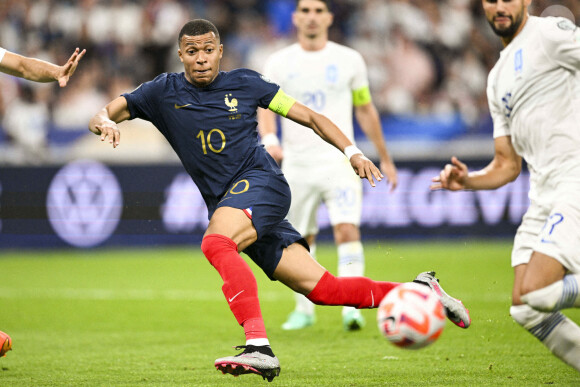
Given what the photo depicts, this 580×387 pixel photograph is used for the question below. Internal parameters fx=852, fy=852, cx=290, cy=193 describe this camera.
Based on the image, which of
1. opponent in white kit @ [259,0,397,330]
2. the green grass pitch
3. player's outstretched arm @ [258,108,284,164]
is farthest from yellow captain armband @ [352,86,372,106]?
the green grass pitch

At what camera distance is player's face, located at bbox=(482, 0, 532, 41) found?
4.91 metres

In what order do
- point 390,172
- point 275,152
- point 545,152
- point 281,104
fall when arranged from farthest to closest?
point 390,172, point 275,152, point 281,104, point 545,152

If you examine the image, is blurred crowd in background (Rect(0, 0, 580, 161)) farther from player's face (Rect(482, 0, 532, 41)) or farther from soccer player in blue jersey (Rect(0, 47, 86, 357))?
player's face (Rect(482, 0, 532, 41))

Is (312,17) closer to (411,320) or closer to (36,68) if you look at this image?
(36,68)

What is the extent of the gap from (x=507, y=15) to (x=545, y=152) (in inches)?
32.7

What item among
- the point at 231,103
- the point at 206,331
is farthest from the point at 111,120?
the point at 206,331

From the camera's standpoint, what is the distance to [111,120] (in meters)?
5.43

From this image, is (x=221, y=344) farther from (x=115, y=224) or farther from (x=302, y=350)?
(x=115, y=224)

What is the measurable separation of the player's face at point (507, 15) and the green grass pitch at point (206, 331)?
2123 millimetres

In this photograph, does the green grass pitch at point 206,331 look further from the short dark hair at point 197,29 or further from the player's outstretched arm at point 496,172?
the short dark hair at point 197,29

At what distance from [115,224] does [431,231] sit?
5180 millimetres

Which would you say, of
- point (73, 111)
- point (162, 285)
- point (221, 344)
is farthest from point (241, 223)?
point (73, 111)

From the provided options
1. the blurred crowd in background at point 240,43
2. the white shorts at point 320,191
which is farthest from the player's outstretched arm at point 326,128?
the blurred crowd in background at point 240,43

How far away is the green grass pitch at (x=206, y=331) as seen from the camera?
18.5ft
